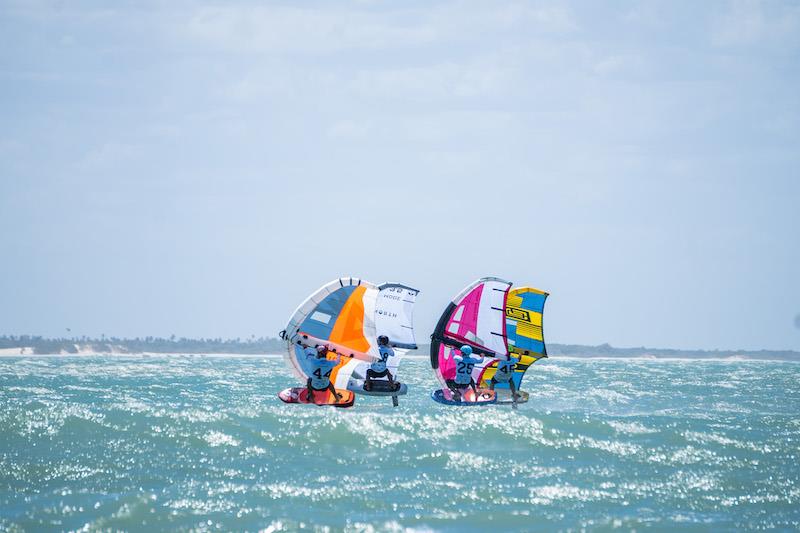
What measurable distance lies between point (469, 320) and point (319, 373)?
5.02m

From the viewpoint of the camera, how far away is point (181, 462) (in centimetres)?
1719

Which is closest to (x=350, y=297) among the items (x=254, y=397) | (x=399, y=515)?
(x=254, y=397)

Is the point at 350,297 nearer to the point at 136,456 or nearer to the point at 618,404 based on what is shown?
the point at 136,456

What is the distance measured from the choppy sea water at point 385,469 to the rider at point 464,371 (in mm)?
1129

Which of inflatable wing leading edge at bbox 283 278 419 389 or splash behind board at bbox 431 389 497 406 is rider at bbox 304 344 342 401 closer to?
inflatable wing leading edge at bbox 283 278 419 389

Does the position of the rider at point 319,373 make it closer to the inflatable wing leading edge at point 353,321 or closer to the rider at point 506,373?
the inflatable wing leading edge at point 353,321

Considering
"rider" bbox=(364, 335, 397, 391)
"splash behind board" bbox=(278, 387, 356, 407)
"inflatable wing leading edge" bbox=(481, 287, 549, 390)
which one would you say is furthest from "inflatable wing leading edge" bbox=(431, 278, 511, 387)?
"splash behind board" bbox=(278, 387, 356, 407)

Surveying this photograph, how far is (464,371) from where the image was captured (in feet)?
82.8

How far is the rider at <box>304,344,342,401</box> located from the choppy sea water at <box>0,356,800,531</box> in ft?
2.22

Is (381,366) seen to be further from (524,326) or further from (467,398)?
(524,326)

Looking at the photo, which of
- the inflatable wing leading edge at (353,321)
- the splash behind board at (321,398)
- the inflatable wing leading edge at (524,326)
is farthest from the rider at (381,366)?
the inflatable wing leading edge at (524,326)

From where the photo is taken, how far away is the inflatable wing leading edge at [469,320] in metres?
26.5

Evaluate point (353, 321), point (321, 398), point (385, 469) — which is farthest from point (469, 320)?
point (385, 469)

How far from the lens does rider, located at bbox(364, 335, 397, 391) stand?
24.8 m
